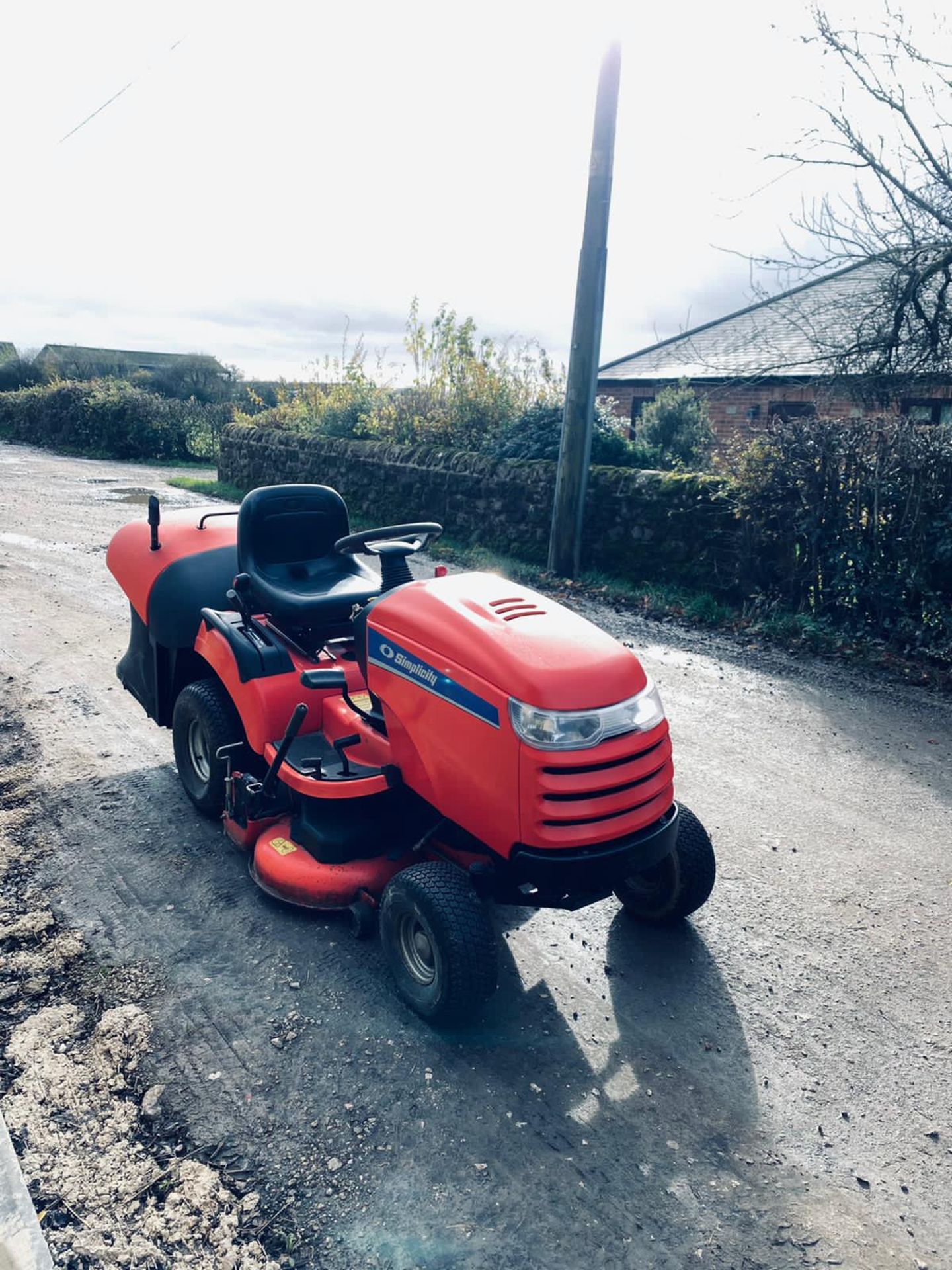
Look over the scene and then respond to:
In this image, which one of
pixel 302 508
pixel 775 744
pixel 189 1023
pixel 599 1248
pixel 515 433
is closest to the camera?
pixel 599 1248

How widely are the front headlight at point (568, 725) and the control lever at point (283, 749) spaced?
0.88 m

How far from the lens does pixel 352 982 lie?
9.50 ft

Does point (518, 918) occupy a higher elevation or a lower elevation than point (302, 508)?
lower

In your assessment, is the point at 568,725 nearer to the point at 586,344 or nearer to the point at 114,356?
the point at 586,344

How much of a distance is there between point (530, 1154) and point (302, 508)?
8.56 ft

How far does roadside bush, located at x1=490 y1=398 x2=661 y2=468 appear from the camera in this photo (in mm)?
9500

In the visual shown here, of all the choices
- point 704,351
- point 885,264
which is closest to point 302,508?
point 885,264

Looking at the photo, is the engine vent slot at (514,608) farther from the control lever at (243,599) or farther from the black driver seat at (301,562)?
the control lever at (243,599)

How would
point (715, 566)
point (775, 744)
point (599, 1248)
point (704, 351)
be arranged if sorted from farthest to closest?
1. point (704, 351)
2. point (715, 566)
3. point (775, 744)
4. point (599, 1248)

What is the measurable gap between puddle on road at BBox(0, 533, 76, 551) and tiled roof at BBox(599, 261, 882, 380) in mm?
6974

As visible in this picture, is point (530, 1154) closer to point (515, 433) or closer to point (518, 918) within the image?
point (518, 918)

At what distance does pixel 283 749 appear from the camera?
312cm

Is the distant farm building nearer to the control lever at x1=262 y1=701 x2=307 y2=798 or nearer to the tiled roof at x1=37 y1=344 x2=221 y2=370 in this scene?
the tiled roof at x1=37 y1=344 x2=221 y2=370

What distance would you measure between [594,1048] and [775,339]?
14.1m
